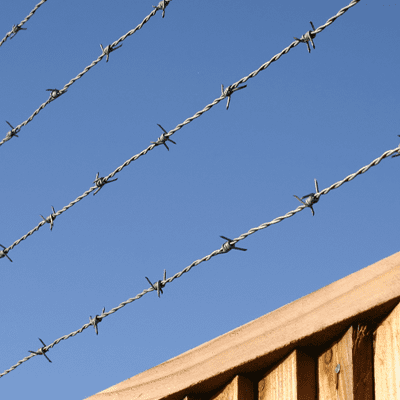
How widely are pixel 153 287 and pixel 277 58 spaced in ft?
2.91

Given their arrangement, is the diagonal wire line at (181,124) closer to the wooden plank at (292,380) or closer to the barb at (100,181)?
the barb at (100,181)

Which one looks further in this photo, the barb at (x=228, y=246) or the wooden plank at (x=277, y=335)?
the barb at (x=228, y=246)

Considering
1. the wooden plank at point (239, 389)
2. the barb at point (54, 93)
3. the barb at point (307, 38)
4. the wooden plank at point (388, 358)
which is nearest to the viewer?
the wooden plank at point (388, 358)

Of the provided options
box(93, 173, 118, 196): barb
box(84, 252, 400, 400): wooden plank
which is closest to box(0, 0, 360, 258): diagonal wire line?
box(93, 173, 118, 196): barb

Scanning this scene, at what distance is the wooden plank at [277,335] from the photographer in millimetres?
1630

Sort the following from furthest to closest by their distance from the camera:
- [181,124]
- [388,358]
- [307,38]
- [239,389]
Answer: [181,124], [307,38], [239,389], [388,358]

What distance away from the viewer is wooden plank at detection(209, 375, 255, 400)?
6.06 ft

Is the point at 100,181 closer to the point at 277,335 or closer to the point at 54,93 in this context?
the point at 54,93

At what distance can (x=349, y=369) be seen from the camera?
5.28 feet

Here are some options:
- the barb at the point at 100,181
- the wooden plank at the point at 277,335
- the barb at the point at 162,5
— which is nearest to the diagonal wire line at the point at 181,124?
the barb at the point at 100,181

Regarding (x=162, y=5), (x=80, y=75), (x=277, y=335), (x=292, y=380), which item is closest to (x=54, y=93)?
(x=80, y=75)

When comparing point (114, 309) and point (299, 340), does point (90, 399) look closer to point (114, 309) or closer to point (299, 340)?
point (114, 309)

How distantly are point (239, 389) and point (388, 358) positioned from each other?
0.47 m

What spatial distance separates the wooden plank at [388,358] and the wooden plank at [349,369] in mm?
25
